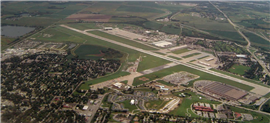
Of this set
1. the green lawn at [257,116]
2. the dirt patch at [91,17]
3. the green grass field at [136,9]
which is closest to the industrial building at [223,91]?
the green lawn at [257,116]

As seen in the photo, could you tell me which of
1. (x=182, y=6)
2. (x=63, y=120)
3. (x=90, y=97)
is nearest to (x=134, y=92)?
(x=90, y=97)

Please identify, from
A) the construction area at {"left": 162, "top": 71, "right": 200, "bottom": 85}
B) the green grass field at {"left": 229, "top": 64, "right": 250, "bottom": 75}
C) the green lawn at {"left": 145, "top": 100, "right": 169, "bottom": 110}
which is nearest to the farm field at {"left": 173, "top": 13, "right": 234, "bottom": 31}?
the green grass field at {"left": 229, "top": 64, "right": 250, "bottom": 75}

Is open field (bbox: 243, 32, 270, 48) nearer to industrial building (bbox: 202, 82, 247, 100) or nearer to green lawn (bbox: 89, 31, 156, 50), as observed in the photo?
green lawn (bbox: 89, 31, 156, 50)

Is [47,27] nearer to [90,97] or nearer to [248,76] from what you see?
[90,97]

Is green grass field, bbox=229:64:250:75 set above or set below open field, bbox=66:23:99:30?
below

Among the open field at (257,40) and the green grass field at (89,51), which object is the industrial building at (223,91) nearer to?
the green grass field at (89,51)

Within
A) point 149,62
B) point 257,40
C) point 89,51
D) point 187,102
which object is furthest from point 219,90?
point 257,40

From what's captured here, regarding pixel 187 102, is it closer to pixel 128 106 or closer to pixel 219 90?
pixel 219 90

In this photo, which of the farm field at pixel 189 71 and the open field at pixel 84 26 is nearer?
the farm field at pixel 189 71
